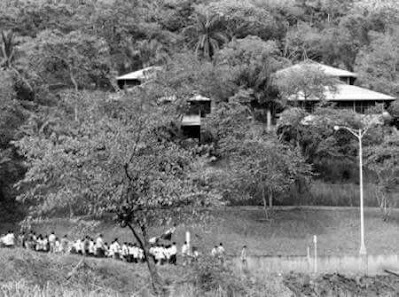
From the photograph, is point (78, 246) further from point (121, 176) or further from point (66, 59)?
point (66, 59)

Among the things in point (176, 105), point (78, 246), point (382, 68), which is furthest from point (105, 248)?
point (382, 68)

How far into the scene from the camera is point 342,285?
24.6 meters

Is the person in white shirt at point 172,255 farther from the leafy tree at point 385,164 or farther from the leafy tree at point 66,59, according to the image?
the leafy tree at point 66,59

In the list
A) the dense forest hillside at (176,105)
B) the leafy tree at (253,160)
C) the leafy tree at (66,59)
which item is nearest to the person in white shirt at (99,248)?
the dense forest hillside at (176,105)

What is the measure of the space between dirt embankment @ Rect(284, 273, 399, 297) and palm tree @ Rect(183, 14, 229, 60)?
100 ft

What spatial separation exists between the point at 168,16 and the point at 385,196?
34815mm

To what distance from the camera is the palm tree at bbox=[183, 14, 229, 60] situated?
54875 mm

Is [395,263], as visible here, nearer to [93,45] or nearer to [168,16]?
[93,45]

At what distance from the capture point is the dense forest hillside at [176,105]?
18312 millimetres

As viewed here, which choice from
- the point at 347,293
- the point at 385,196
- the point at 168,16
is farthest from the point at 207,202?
the point at 168,16

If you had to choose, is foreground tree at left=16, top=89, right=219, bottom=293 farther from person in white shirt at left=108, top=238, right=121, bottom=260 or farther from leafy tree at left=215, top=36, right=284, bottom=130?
leafy tree at left=215, top=36, right=284, bottom=130

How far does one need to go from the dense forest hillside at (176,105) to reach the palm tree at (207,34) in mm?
163

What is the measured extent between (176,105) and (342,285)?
14.8 meters

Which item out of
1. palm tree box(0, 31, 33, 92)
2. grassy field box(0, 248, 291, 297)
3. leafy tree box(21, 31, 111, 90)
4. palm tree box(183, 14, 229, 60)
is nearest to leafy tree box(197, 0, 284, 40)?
palm tree box(183, 14, 229, 60)
